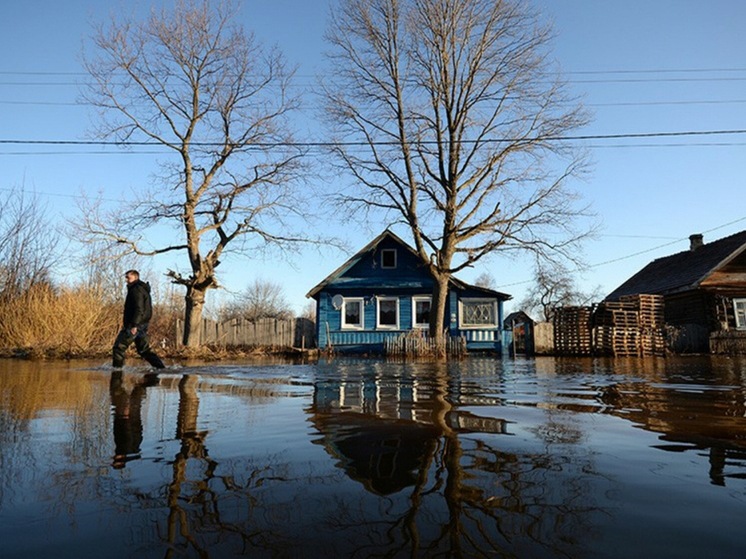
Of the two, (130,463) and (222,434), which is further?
(222,434)

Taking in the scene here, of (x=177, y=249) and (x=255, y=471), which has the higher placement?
(x=177, y=249)

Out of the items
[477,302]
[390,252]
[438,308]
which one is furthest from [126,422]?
[477,302]

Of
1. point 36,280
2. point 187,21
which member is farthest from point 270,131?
point 36,280

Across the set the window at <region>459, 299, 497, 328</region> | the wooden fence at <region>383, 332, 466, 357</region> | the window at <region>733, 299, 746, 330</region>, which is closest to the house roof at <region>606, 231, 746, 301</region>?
the window at <region>733, 299, 746, 330</region>

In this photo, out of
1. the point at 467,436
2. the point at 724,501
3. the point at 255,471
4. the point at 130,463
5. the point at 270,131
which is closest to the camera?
the point at 724,501

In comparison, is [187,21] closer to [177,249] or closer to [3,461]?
[177,249]

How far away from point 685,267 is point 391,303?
18.6 meters

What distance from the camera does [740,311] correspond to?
27.1 metres

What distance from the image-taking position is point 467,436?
10.4ft

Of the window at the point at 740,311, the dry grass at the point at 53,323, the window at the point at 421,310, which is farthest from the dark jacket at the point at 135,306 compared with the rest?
the window at the point at 740,311

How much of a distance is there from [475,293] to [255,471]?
2661cm

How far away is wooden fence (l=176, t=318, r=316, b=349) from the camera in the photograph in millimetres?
27969

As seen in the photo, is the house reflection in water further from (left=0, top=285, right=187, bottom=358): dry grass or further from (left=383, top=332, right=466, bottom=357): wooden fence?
(left=383, top=332, right=466, bottom=357): wooden fence

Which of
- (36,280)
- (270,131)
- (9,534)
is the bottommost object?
(9,534)
